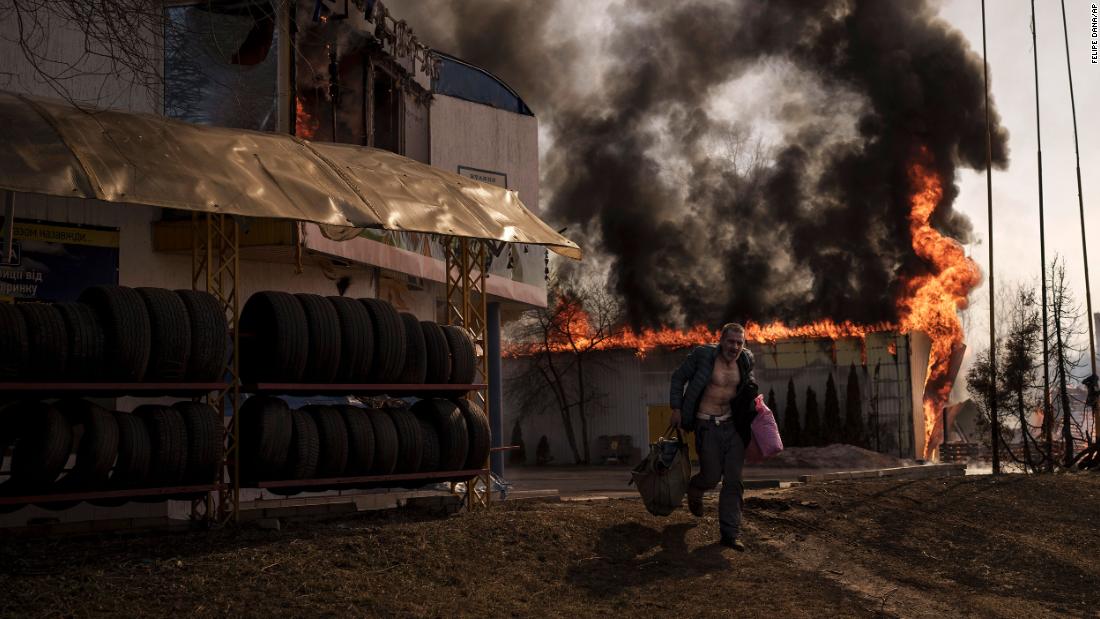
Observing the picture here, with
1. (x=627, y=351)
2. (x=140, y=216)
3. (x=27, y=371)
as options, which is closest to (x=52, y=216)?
(x=140, y=216)

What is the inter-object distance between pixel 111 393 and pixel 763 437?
5.75m

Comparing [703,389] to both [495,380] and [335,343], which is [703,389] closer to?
[335,343]

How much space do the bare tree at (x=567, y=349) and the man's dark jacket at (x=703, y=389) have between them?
32083 mm

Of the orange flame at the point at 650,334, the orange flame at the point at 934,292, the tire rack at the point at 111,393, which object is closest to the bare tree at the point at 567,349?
the orange flame at the point at 650,334

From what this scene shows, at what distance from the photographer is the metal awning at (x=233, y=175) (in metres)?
9.55

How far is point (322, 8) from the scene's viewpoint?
18.8 metres

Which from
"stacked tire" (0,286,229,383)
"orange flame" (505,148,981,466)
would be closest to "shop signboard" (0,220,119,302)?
"stacked tire" (0,286,229,383)

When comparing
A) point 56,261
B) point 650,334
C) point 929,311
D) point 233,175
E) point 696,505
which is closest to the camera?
point 233,175

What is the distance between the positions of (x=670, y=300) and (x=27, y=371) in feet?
121

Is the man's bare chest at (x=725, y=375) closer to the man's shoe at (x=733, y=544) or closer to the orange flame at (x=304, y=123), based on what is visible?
the man's shoe at (x=733, y=544)

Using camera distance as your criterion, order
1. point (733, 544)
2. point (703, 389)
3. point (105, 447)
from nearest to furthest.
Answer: point (105, 447) → point (733, 544) → point (703, 389)

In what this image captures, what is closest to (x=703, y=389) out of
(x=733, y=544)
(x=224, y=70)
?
(x=733, y=544)

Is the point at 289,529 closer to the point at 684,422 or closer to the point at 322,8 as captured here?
the point at 684,422

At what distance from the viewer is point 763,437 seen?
35.2ft
